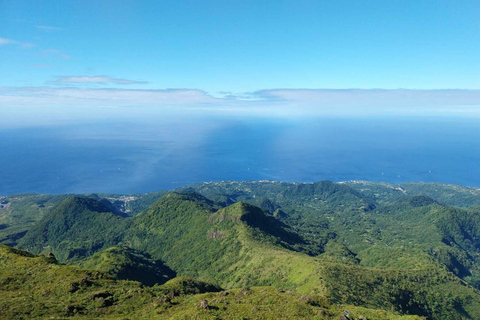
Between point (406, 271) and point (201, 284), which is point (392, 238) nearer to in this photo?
point (406, 271)

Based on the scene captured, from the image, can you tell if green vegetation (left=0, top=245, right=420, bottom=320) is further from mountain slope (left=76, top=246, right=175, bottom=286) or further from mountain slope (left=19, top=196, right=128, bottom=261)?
mountain slope (left=19, top=196, right=128, bottom=261)

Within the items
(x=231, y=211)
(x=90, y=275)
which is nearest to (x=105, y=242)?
(x=231, y=211)

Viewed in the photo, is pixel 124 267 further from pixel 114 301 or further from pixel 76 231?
pixel 76 231

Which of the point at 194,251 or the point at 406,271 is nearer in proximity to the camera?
the point at 406,271

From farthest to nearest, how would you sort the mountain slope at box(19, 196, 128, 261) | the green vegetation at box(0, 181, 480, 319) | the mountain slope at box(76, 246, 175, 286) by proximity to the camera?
the mountain slope at box(19, 196, 128, 261), the mountain slope at box(76, 246, 175, 286), the green vegetation at box(0, 181, 480, 319)

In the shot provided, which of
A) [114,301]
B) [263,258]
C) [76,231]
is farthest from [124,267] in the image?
[76,231]

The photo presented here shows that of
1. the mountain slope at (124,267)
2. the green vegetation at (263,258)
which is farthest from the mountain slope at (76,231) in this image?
the mountain slope at (124,267)

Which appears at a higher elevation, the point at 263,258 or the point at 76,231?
the point at 263,258

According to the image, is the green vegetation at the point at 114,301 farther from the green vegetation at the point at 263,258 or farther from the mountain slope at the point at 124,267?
the mountain slope at the point at 124,267

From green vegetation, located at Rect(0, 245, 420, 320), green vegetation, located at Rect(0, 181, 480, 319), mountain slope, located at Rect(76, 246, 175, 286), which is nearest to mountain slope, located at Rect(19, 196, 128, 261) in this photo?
green vegetation, located at Rect(0, 181, 480, 319)

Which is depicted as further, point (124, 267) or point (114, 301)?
point (124, 267)

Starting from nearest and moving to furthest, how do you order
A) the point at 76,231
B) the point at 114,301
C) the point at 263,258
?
1. the point at 114,301
2. the point at 263,258
3. the point at 76,231
